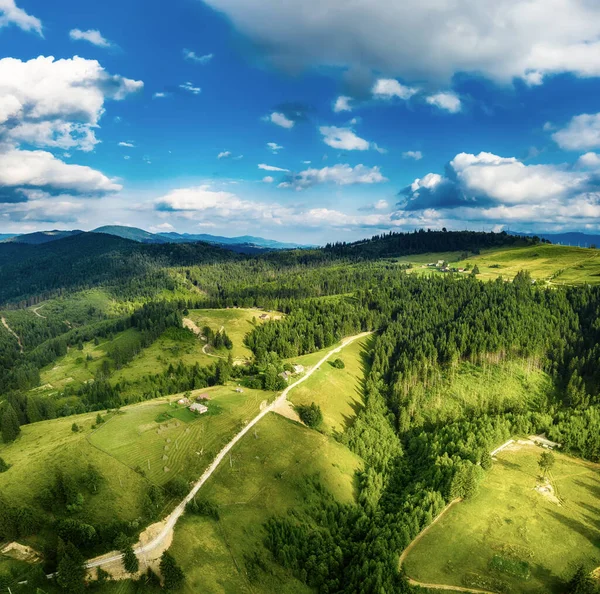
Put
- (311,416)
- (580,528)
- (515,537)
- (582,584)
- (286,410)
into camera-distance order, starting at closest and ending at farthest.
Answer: (582,584)
(515,537)
(580,528)
(311,416)
(286,410)

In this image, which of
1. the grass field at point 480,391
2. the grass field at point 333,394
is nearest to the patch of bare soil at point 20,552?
the grass field at point 333,394

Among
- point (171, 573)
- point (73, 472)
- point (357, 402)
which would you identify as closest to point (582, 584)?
point (171, 573)

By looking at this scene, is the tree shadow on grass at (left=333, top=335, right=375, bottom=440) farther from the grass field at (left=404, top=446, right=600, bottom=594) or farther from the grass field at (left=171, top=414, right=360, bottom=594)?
the grass field at (left=404, top=446, right=600, bottom=594)

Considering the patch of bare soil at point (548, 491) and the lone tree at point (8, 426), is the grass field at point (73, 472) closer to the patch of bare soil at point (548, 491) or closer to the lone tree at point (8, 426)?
the lone tree at point (8, 426)

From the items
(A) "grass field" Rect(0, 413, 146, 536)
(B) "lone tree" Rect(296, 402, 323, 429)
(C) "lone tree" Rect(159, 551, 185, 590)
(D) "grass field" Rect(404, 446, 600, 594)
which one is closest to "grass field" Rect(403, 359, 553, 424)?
(D) "grass field" Rect(404, 446, 600, 594)

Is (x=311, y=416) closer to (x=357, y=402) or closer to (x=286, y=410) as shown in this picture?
(x=286, y=410)

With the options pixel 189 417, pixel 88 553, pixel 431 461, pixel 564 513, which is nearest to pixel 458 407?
pixel 431 461
